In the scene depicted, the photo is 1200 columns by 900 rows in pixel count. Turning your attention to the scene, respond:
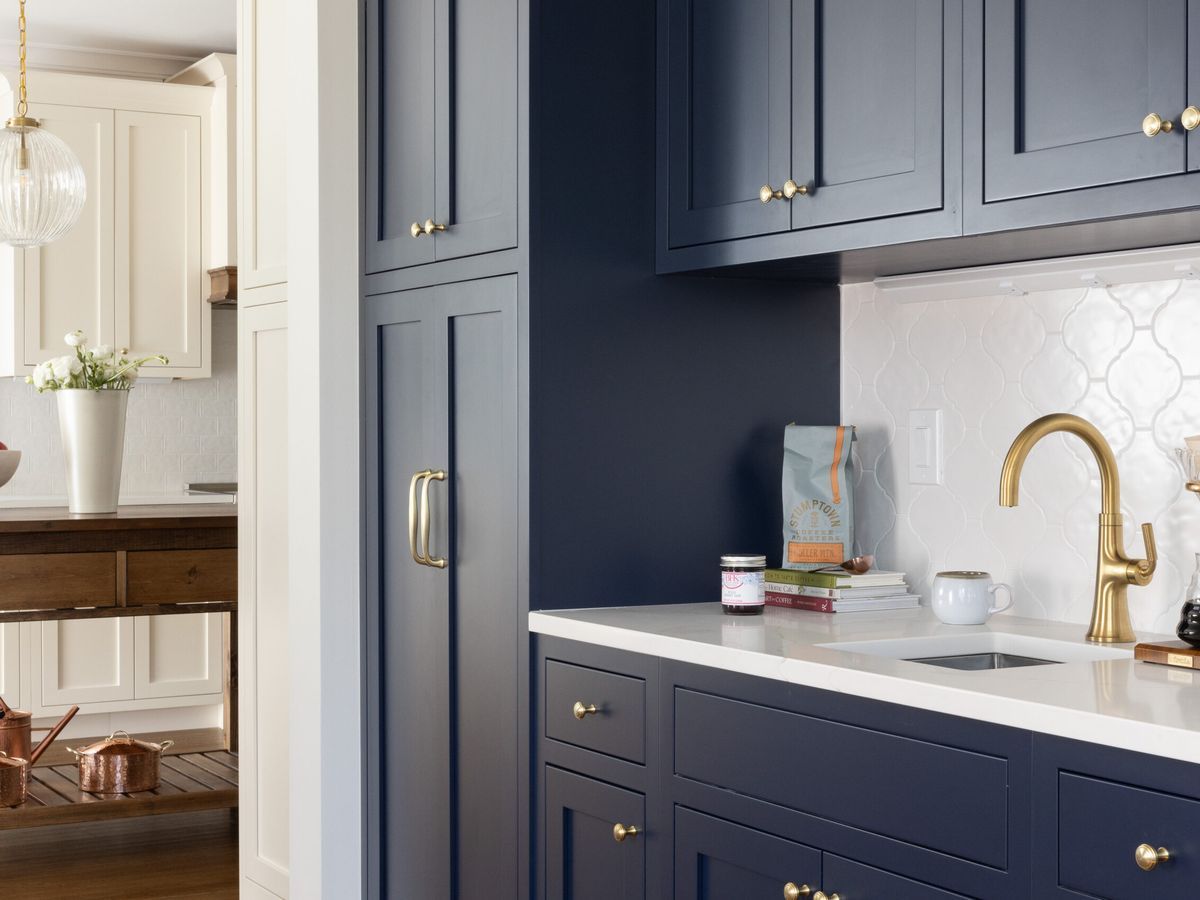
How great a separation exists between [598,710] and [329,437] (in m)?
0.98

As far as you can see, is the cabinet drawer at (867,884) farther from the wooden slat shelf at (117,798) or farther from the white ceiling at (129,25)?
the white ceiling at (129,25)

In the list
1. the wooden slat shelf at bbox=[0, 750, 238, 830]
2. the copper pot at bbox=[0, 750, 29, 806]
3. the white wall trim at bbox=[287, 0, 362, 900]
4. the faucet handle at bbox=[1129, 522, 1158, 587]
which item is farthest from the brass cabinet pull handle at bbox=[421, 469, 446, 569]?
the copper pot at bbox=[0, 750, 29, 806]

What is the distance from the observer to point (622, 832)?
2.09 meters

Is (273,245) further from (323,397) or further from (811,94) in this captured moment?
(811,94)

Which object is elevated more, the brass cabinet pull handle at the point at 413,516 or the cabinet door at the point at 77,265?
the cabinet door at the point at 77,265

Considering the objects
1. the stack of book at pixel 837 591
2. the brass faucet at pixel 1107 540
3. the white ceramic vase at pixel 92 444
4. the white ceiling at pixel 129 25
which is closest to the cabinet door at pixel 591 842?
the stack of book at pixel 837 591

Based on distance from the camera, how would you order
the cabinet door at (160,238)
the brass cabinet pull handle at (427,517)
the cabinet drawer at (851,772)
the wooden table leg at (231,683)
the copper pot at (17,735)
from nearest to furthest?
1. the cabinet drawer at (851,772)
2. the brass cabinet pull handle at (427,517)
3. the copper pot at (17,735)
4. the wooden table leg at (231,683)
5. the cabinet door at (160,238)

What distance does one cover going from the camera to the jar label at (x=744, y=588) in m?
2.26

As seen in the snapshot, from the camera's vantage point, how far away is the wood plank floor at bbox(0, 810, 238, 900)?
12.5 feet

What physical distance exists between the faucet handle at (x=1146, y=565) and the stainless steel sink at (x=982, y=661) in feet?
0.56

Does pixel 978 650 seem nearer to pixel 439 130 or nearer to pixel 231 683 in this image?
pixel 439 130

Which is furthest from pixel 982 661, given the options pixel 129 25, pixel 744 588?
pixel 129 25

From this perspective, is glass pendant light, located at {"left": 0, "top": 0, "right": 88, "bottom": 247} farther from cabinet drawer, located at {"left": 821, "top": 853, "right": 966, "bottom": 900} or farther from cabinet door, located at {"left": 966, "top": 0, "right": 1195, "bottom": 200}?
cabinet drawer, located at {"left": 821, "top": 853, "right": 966, "bottom": 900}

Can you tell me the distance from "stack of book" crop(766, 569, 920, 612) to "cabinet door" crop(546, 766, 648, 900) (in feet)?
1.59
